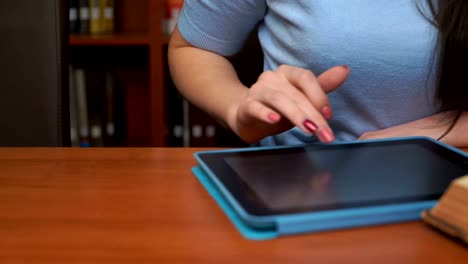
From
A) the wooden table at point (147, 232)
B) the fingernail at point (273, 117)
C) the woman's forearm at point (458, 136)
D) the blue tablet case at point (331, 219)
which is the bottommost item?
the woman's forearm at point (458, 136)

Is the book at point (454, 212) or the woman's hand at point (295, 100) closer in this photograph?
the book at point (454, 212)

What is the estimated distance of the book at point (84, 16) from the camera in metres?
2.09

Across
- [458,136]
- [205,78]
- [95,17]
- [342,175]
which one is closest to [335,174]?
[342,175]

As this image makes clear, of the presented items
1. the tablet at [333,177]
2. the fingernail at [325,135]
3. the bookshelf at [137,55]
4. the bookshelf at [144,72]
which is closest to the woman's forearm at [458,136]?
the tablet at [333,177]

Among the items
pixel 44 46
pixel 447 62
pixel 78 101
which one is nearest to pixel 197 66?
pixel 44 46

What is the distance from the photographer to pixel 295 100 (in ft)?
2.02

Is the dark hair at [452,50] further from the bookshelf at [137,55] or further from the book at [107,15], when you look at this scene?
the book at [107,15]

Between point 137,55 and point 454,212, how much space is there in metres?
2.00

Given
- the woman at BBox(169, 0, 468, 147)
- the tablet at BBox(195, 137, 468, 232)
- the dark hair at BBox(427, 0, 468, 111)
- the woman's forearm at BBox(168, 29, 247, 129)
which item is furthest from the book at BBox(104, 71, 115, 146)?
the tablet at BBox(195, 137, 468, 232)

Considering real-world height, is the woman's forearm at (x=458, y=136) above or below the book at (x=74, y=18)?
above

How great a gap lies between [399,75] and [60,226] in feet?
1.81

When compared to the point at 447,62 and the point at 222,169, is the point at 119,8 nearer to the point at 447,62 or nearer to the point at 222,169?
the point at 447,62

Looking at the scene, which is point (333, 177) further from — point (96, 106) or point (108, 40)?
point (96, 106)

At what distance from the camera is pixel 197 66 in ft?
3.25
